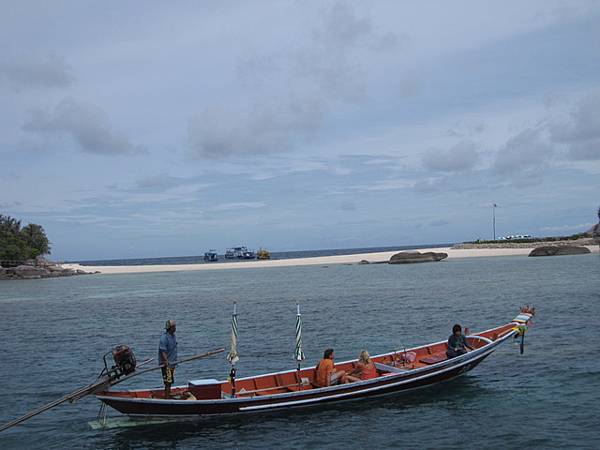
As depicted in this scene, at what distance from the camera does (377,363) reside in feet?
70.9

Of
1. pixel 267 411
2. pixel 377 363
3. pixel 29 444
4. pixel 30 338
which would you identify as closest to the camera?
pixel 29 444

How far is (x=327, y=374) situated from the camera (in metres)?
19.6

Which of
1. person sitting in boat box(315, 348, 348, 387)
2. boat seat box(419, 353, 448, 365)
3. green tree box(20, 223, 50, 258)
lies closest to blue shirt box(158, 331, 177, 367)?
person sitting in boat box(315, 348, 348, 387)

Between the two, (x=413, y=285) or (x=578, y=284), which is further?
(x=413, y=285)

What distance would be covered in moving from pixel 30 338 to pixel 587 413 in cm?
3106

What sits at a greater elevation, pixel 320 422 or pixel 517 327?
pixel 517 327

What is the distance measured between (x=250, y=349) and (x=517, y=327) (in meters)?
12.8

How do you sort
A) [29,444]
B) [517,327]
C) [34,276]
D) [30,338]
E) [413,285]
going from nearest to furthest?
[29,444] < [517,327] < [30,338] < [413,285] < [34,276]

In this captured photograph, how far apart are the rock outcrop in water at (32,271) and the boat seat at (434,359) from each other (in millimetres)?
100906

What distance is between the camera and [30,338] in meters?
36.4

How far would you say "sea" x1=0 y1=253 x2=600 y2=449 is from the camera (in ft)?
55.8

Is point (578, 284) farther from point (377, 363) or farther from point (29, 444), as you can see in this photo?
point (29, 444)

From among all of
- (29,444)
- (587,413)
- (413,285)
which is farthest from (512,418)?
(413,285)

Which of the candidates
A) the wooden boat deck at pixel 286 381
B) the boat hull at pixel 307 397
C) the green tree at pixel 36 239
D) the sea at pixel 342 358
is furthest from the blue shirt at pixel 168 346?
the green tree at pixel 36 239
